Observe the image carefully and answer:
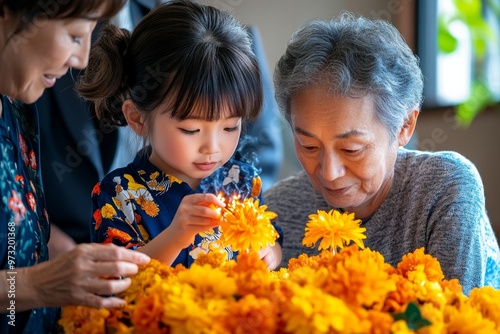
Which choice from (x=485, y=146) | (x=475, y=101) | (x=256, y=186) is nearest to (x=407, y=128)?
(x=256, y=186)

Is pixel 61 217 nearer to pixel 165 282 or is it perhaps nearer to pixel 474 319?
pixel 165 282

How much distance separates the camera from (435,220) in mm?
1808

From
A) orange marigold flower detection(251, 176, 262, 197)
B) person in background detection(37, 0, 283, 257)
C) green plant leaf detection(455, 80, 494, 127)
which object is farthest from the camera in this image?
green plant leaf detection(455, 80, 494, 127)

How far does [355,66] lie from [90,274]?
0.87m

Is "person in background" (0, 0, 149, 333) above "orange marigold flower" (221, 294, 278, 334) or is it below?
above

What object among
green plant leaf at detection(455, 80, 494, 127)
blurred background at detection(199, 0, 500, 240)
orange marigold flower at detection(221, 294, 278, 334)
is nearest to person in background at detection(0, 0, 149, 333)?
orange marigold flower at detection(221, 294, 278, 334)

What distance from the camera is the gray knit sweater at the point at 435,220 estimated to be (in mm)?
1724

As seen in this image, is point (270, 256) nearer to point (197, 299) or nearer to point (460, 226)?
point (460, 226)

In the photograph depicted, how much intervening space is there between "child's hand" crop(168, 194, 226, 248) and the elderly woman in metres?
0.47

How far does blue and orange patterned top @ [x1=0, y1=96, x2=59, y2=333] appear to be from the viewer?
1.33 metres

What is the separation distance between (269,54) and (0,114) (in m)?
2.84

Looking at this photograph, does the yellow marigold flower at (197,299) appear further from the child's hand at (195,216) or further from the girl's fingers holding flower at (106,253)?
the child's hand at (195,216)

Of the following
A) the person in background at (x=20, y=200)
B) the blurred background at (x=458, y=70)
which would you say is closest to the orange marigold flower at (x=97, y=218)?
the person in background at (x=20, y=200)

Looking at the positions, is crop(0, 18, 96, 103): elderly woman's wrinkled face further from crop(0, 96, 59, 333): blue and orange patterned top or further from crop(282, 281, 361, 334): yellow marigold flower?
crop(282, 281, 361, 334): yellow marigold flower
